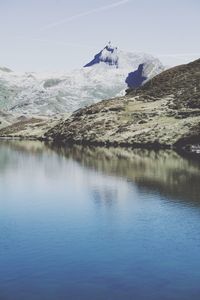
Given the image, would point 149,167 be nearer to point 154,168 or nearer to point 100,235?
point 154,168

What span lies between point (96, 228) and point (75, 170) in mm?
Result: 53967

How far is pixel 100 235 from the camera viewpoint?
50.3 meters

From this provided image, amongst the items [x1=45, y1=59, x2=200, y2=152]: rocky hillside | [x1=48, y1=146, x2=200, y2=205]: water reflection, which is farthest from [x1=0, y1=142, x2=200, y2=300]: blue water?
[x1=45, y1=59, x2=200, y2=152]: rocky hillside

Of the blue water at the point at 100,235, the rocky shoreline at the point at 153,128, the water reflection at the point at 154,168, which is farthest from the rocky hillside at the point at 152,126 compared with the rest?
the blue water at the point at 100,235

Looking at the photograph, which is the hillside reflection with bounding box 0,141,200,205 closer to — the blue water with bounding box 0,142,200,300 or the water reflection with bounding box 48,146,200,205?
the water reflection with bounding box 48,146,200,205

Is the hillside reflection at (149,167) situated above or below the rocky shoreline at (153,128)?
below

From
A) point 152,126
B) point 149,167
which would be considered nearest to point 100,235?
point 149,167

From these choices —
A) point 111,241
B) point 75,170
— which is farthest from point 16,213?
point 75,170

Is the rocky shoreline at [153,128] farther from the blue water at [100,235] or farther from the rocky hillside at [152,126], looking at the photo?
the blue water at [100,235]

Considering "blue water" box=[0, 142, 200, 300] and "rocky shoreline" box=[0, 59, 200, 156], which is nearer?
"blue water" box=[0, 142, 200, 300]

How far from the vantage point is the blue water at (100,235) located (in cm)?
3559

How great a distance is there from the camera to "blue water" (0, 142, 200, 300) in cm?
3559

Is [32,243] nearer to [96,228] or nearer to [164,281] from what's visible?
[96,228]

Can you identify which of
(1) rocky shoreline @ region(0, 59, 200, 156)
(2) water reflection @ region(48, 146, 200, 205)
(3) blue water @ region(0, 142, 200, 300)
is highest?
(1) rocky shoreline @ region(0, 59, 200, 156)
